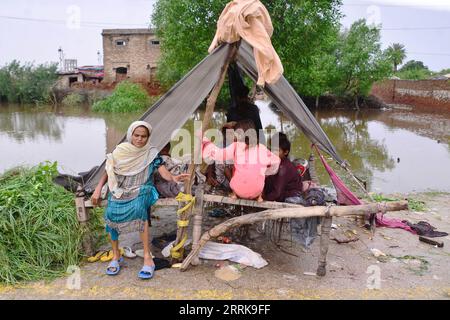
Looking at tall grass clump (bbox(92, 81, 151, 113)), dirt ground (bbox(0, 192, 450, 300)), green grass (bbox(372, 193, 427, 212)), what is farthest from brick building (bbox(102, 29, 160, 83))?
dirt ground (bbox(0, 192, 450, 300))

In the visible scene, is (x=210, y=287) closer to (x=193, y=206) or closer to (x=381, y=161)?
(x=193, y=206)

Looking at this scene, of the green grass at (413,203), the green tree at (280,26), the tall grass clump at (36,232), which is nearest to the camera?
the tall grass clump at (36,232)

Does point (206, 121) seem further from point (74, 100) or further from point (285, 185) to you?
point (74, 100)

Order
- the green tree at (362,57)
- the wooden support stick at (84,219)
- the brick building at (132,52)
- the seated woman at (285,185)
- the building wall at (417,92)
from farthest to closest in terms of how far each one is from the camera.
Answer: the brick building at (132,52), the green tree at (362,57), the building wall at (417,92), the seated woman at (285,185), the wooden support stick at (84,219)

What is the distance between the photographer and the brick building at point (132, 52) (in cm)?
2542

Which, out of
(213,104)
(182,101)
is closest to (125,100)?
(182,101)

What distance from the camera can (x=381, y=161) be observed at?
32.7 ft

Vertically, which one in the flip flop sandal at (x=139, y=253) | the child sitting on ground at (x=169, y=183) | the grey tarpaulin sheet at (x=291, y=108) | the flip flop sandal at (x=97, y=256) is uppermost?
the grey tarpaulin sheet at (x=291, y=108)

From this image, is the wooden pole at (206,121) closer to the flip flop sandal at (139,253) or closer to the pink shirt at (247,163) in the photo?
the pink shirt at (247,163)

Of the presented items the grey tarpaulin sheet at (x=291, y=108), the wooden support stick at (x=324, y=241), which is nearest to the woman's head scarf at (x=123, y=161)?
the grey tarpaulin sheet at (x=291, y=108)

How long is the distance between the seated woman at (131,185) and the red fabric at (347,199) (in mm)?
2048

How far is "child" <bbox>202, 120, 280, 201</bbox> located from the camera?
11.7ft
